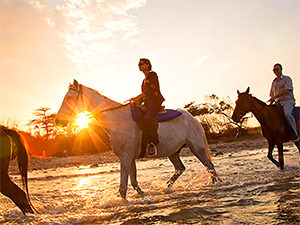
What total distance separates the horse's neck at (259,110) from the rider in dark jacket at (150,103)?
4110mm

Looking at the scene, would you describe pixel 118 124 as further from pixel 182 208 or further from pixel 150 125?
pixel 182 208

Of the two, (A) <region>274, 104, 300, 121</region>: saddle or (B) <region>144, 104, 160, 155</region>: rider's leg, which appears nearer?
(B) <region>144, 104, 160, 155</region>: rider's leg

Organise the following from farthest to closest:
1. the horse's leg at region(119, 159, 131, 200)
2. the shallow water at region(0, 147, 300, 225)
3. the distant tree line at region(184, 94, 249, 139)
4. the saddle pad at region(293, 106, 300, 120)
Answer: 1. the distant tree line at region(184, 94, 249, 139)
2. the saddle pad at region(293, 106, 300, 120)
3. the horse's leg at region(119, 159, 131, 200)
4. the shallow water at region(0, 147, 300, 225)

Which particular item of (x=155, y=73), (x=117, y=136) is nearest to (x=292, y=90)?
(x=155, y=73)

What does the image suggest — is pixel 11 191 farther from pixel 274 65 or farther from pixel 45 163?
pixel 45 163

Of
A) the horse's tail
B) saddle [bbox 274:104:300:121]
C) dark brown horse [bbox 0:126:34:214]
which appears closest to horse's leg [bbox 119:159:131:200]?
dark brown horse [bbox 0:126:34:214]

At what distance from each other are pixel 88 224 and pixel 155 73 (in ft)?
11.5

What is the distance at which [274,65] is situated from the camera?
945 cm

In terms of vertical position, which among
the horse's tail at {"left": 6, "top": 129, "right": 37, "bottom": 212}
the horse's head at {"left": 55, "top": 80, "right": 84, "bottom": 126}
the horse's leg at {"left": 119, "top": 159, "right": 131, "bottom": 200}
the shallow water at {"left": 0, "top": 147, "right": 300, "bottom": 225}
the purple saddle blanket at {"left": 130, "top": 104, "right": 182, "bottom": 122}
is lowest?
the shallow water at {"left": 0, "top": 147, "right": 300, "bottom": 225}

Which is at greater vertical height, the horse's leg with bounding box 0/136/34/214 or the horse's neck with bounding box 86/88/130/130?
the horse's neck with bounding box 86/88/130/130

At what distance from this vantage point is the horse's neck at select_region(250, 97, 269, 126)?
9273 millimetres

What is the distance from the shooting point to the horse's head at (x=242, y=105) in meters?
9.41

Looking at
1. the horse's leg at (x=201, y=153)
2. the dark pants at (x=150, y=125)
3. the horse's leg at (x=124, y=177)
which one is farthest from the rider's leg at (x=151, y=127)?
the horse's leg at (x=201, y=153)

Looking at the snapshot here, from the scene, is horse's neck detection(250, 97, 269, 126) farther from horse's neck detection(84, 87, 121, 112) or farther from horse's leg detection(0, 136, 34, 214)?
horse's leg detection(0, 136, 34, 214)
